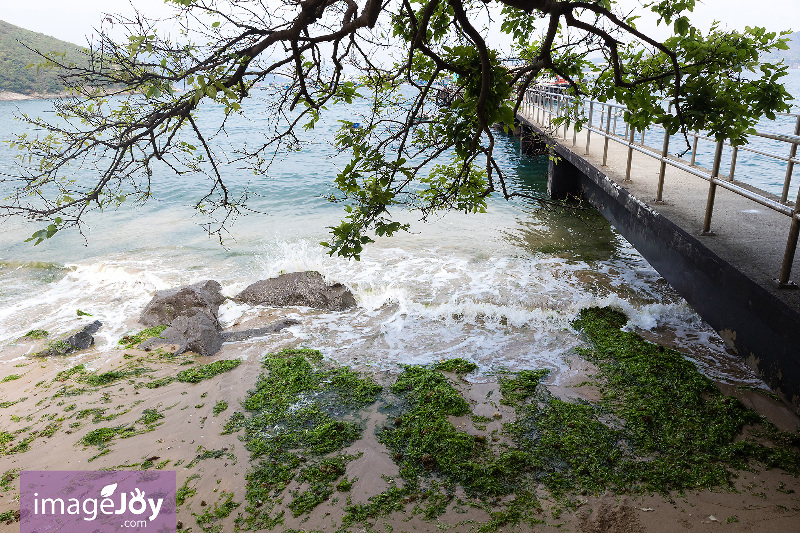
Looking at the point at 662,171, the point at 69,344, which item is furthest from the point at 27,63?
the point at 662,171

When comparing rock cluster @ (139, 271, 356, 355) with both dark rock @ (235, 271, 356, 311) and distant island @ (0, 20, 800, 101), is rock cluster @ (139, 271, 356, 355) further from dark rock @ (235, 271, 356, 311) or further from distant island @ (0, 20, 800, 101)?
distant island @ (0, 20, 800, 101)

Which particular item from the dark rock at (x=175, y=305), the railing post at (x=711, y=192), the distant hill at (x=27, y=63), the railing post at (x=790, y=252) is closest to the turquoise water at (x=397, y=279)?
the dark rock at (x=175, y=305)

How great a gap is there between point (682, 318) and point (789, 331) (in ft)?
9.87

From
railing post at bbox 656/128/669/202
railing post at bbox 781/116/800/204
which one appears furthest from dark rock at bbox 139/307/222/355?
railing post at bbox 781/116/800/204

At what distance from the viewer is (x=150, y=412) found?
466cm

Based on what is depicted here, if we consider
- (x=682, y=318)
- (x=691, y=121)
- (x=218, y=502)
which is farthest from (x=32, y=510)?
(x=682, y=318)

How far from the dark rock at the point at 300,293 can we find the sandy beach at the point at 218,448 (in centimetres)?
112

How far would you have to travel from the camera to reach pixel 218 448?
4102 mm

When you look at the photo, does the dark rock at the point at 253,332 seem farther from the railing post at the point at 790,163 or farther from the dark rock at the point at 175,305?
the railing post at the point at 790,163

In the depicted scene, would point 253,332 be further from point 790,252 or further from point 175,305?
point 790,252

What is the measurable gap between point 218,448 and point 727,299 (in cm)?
411

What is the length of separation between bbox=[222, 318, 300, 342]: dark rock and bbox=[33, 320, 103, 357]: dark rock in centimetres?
158

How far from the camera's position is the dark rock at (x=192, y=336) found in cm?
591

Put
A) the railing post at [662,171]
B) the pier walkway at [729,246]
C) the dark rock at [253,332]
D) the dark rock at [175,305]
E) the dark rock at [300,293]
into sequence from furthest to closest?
the dark rock at [300,293] < the dark rock at [175,305] < the dark rock at [253,332] < the railing post at [662,171] < the pier walkway at [729,246]
